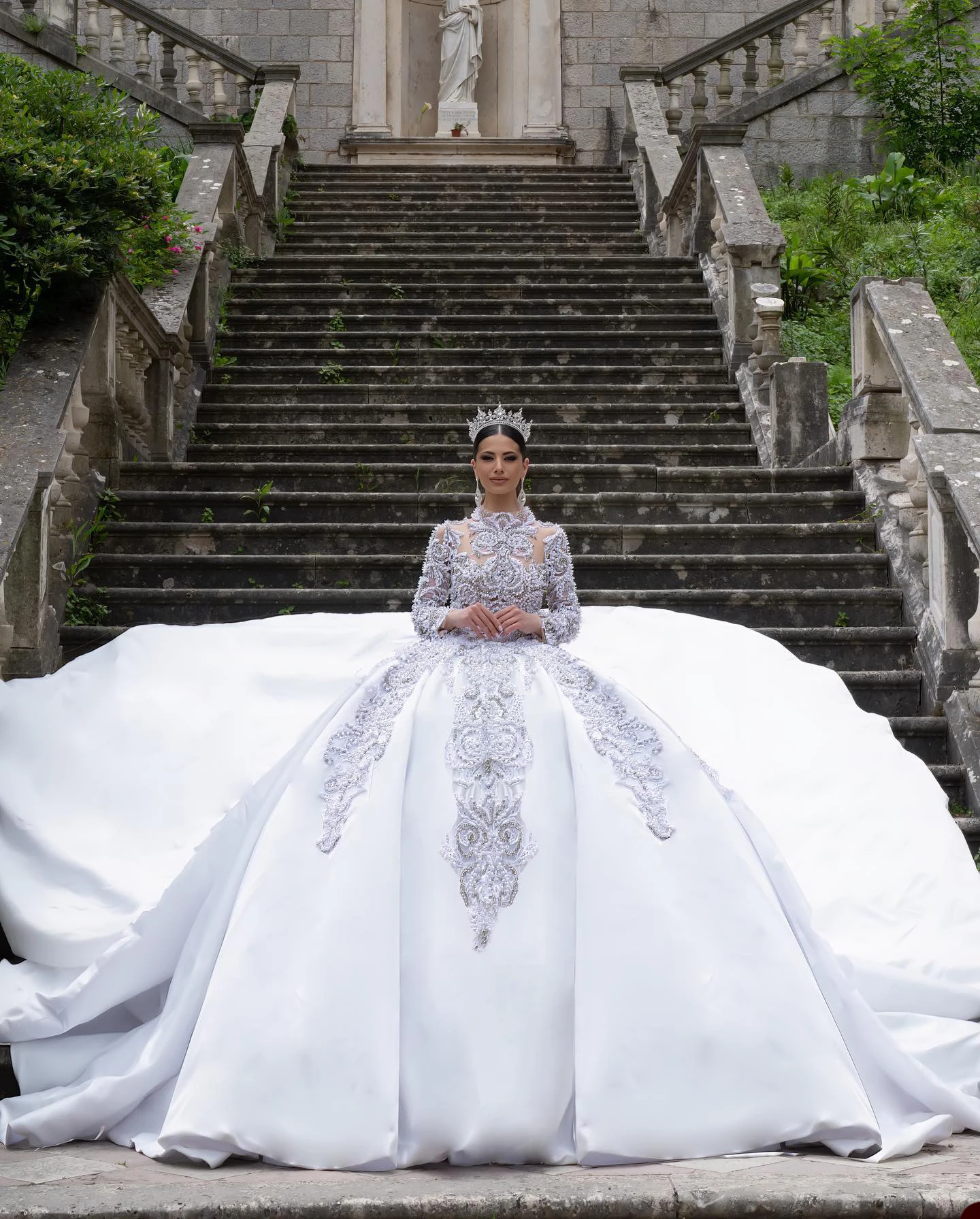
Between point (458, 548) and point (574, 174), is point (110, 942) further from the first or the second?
point (574, 174)

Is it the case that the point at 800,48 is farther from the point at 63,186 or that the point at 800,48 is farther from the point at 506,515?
the point at 506,515

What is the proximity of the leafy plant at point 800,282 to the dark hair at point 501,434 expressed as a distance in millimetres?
7588

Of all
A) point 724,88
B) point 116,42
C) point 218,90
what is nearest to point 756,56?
point 724,88

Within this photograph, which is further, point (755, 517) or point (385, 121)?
point (385, 121)

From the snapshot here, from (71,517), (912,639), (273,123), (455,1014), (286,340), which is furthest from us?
(273,123)

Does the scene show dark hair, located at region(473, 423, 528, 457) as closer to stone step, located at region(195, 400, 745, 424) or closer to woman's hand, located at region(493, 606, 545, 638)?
woman's hand, located at region(493, 606, 545, 638)

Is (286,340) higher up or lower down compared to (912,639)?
higher up

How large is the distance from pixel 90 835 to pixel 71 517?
2711mm

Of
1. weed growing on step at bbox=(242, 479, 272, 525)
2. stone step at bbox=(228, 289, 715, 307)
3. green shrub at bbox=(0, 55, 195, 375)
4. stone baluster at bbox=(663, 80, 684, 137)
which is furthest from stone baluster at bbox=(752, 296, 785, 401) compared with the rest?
stone baluster at bbox=(663, 80, 684, 137)

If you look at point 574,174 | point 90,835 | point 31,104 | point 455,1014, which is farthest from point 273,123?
point 455,1014

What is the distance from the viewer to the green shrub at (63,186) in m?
5.60

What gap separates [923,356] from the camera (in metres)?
6.35

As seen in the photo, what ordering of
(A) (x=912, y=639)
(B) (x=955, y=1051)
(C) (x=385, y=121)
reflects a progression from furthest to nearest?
(C) (x=385, y=121) < (A) (x=912, y=639) < (B) (x=955, y=1051)

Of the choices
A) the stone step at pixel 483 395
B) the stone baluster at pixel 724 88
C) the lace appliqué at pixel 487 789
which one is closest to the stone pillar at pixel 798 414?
the stone step at pixel 483 395
